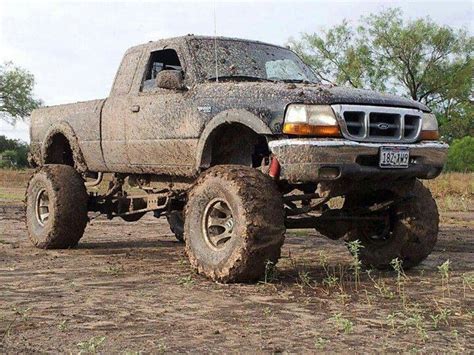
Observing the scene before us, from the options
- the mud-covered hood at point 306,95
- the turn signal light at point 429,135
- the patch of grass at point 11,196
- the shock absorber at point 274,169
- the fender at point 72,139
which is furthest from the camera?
the patch of grass at point 11,196

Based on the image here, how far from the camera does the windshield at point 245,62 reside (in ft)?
23.3

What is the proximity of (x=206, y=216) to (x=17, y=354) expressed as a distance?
2679 mm

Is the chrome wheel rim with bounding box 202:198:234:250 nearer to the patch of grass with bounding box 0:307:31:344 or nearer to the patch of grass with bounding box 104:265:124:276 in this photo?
the patch of grass with bounding box 104:265:124:276

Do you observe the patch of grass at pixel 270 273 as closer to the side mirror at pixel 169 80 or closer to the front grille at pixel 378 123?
the front grille at pixel 378 123

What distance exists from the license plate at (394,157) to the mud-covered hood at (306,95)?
0.41m

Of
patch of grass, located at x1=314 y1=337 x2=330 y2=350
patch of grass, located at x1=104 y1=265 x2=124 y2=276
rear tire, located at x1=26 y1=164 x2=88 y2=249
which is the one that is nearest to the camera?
patch of grass, located at x1=314 y1=337 x2=330 y2=350

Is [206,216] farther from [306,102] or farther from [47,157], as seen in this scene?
[47,157]

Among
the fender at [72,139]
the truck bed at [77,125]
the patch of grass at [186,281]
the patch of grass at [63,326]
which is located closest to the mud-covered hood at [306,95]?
the patch of grass at [186,281]

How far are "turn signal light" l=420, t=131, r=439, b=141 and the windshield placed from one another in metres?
1.56

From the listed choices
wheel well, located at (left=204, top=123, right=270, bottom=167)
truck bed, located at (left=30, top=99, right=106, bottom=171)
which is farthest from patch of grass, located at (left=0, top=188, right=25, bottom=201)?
wheel well, located at (left=204, top=123, right=270, bottom=167)

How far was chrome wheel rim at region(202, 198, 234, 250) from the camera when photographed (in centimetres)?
603

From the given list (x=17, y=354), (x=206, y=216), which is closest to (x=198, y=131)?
(x=206, y=216)

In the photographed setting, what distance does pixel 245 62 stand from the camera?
7289 millimetres

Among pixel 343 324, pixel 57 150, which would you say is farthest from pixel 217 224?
pixel 57 150
